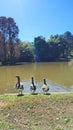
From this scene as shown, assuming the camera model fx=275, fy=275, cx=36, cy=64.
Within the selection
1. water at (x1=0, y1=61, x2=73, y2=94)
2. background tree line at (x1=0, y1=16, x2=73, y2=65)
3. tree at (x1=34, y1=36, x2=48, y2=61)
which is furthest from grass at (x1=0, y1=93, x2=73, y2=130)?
tree at (x1=34, y1=36, x2=48, y2=61)

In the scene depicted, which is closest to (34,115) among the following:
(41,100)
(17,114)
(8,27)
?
(17,114)

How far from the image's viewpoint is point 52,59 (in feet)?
247

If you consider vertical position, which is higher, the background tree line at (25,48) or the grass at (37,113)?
the background tree line at (25,48)

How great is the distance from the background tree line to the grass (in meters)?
46.5

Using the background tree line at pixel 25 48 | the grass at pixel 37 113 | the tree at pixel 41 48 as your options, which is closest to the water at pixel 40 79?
the grass at pixel 37 113

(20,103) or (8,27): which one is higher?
(8,27)

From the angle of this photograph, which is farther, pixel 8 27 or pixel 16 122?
pixel 8 27

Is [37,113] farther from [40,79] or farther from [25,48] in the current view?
[25,48]

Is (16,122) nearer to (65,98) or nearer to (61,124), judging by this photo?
(61,124)

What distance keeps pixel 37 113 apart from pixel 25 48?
6393cm

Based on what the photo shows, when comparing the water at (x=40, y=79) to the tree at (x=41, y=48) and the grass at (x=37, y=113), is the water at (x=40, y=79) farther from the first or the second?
the tree at (x=41, y=48)

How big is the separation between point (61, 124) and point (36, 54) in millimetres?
68950

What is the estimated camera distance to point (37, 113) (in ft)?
28.2

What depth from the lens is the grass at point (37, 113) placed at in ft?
23.2
